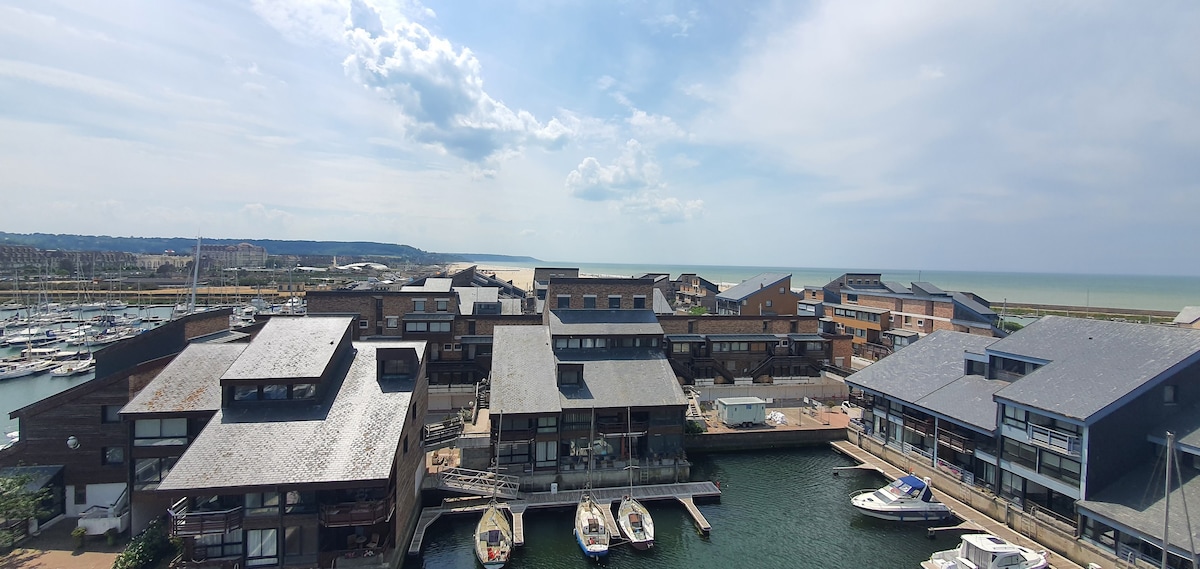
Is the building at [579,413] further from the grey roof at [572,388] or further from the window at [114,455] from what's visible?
the window at [114,455]

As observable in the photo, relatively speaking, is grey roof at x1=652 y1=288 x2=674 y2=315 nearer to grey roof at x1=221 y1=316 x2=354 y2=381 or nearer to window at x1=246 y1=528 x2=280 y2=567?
grey roof at x1=221 y1=316 x2=354 y2=381

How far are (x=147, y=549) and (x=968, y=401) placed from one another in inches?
1743

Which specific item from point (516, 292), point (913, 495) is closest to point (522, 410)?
point (913, 495)

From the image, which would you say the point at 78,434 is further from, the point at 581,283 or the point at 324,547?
the point at 581,283

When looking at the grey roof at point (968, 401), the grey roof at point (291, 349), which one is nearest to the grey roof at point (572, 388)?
the grey roof at point (291, 349)

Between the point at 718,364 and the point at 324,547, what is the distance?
118 ft

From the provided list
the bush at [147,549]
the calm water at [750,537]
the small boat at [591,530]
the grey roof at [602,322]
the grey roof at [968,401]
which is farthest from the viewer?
the grey roof at [602,322]

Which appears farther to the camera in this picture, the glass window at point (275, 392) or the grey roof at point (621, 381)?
the grey roof at point (621, 381)

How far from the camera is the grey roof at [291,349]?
24.2 metres

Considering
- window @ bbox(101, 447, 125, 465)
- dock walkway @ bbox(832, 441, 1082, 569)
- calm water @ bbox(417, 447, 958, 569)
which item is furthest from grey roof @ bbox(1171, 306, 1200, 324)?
window @ bbox(101, 447, 125, 465)

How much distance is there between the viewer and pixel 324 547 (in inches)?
852

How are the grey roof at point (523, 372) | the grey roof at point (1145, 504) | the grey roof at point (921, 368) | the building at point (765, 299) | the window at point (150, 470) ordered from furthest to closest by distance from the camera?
the building at point (765, 299) < the grey roof at point (921, 368) < the grey roof at point (523, 372) < the window at point (150, 470) < the grey roof at point (1145, 504)

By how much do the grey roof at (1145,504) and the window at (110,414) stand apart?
154 feet

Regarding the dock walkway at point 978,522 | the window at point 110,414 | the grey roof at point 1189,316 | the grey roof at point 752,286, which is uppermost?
the grey roof at point 752,286
